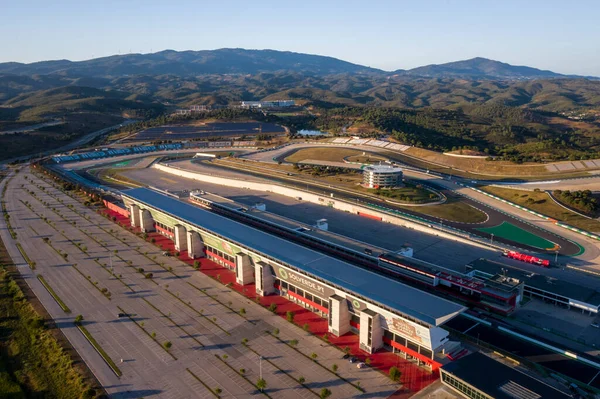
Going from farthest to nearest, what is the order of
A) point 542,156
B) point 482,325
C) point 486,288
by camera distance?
point 542,156
point 486,288
point 482,325

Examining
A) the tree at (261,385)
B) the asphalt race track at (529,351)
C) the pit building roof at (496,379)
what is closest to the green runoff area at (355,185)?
the asphalt race track at (529,351)

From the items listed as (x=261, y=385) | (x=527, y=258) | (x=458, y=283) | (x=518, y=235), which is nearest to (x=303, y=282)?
(x=261, y=385)

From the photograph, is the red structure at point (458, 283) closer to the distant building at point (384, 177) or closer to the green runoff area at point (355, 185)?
the green runoff area at point (355, 185)

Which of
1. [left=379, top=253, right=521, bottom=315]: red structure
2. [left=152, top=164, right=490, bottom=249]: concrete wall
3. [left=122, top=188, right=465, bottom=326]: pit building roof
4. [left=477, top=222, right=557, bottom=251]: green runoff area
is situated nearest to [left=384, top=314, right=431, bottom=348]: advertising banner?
[left=122, top=188, right=465, bottom=326]: pit building roof

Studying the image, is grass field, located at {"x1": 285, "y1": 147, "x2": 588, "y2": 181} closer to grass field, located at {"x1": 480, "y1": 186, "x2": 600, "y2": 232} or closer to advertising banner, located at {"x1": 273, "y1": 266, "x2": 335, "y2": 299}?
grass field, located at {"x1": 480, "y1": 186, "x2": 600, "y2": 232}

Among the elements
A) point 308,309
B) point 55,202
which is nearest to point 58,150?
point 55,202

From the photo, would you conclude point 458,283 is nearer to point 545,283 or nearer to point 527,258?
point 545,283

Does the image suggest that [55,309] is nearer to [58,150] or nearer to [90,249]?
[90,249]
